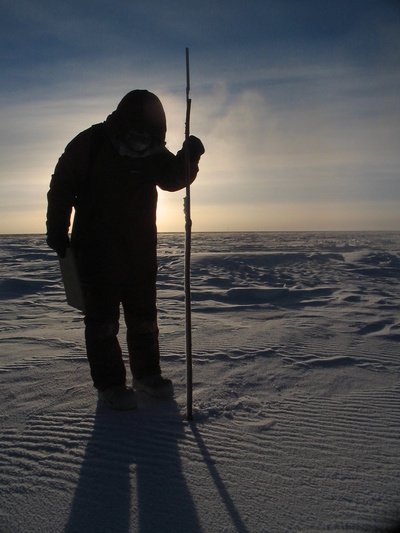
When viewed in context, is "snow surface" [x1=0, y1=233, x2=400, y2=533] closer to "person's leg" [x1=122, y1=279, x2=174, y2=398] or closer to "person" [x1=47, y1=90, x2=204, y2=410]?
"person's leg" [x1=122, y1=279, x2=174, y2=398]

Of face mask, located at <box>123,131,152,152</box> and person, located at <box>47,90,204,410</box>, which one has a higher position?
face mask, located at <box>123,131,152,152</box>

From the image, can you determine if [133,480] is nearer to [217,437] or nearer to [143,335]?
[217,437]

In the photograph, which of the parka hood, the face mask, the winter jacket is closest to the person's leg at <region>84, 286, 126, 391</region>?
the winter jacket

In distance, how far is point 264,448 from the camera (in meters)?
2.24

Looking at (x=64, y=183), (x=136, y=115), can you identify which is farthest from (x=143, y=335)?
(x=136, y=115)

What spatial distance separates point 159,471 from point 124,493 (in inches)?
8.8

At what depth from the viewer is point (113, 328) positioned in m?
2.85

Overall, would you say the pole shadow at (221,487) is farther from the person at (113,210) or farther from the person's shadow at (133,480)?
the person at (113,210)

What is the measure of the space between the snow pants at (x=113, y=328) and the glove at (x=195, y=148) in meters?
0.87

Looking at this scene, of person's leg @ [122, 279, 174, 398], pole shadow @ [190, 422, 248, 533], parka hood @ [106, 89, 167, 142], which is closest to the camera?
pole shadow @ [190, 422, 248, 533]

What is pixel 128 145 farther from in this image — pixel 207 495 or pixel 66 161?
pixel 207 495

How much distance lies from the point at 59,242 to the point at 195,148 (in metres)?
1.07

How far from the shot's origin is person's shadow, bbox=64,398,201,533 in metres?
1.67

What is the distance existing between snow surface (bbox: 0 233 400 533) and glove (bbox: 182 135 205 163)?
161 cm
